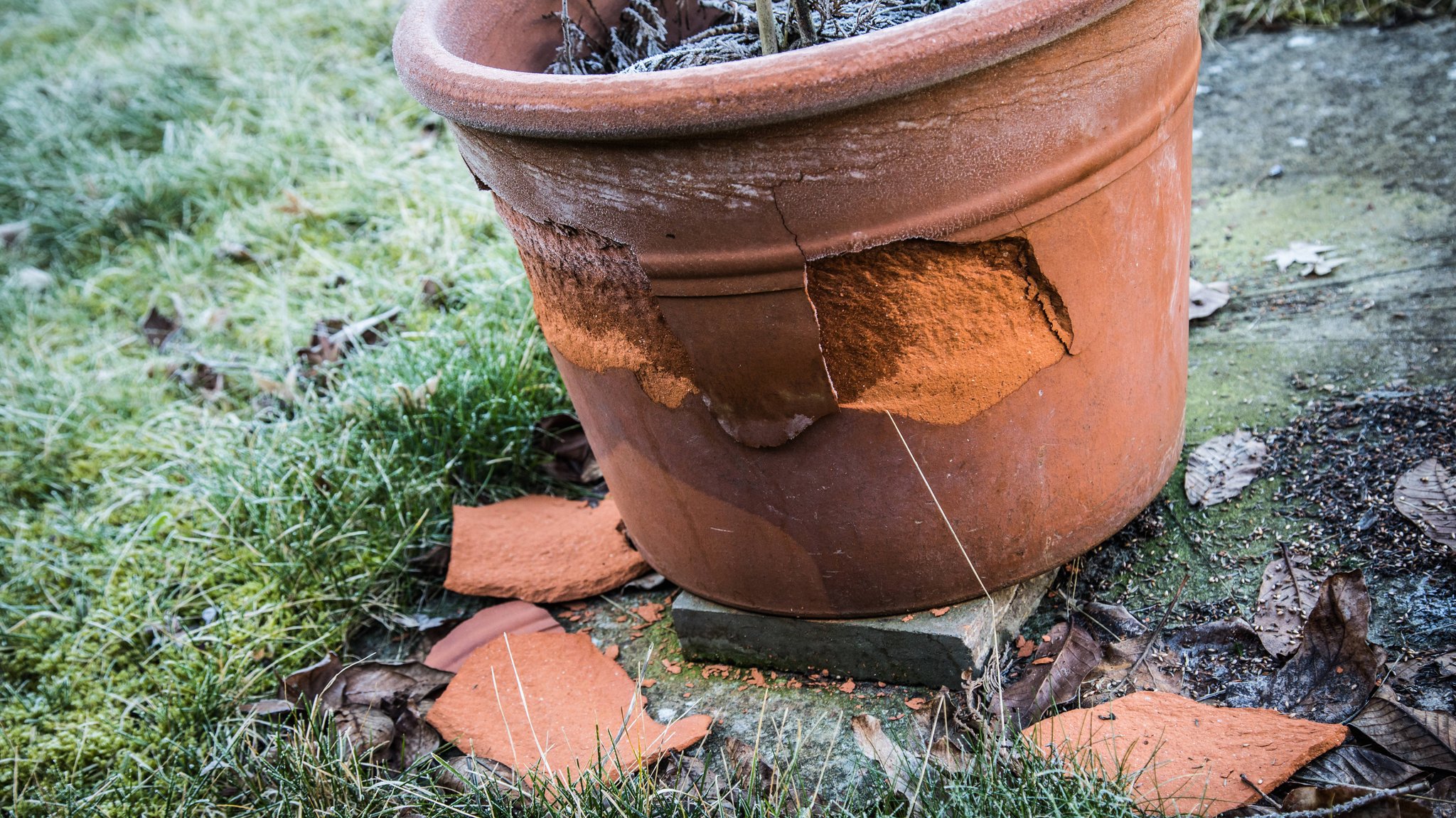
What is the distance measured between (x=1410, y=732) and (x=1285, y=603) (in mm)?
300

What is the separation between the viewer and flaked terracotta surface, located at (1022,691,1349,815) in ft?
4.50

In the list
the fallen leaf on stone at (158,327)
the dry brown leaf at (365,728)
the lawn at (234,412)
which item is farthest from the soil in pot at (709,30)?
the fallen leaf on stone at (158,327)

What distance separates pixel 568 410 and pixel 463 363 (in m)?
0.27

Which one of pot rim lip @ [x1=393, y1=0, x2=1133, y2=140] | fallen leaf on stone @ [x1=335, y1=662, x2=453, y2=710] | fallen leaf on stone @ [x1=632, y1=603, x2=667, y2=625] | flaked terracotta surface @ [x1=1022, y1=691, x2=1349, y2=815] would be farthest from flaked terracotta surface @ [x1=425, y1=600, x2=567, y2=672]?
pot rim lip @ [x1=393, y1=0, x2=1133, y2=140]

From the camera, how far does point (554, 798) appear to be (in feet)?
4.93

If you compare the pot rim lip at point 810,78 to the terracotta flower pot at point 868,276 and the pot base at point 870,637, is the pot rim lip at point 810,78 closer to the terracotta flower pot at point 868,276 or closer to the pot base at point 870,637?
the terracotta flower pot at point 868,276

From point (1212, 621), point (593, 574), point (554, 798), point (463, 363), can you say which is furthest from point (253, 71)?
point (1212, 621)

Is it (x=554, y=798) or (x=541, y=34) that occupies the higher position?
(x=541, y=34)

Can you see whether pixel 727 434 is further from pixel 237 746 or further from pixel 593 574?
pixel 237 746

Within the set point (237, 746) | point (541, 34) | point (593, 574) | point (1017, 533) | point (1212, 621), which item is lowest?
point (237, 746)

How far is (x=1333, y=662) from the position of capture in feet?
Answer: 4.96

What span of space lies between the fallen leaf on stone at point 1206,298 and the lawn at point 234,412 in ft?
4.60

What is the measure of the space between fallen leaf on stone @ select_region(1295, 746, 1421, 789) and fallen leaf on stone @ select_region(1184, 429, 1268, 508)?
58cm

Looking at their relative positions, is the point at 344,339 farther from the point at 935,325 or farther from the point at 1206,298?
the point at 1206,298
